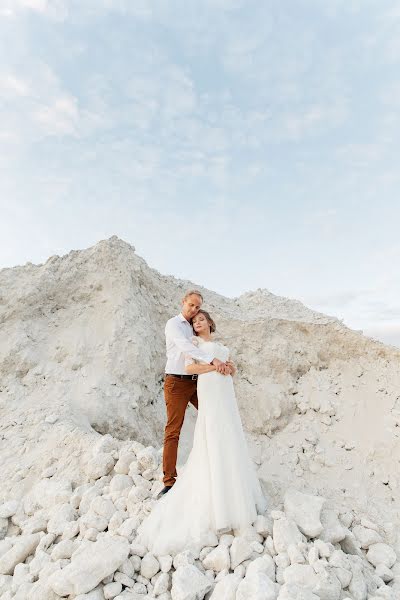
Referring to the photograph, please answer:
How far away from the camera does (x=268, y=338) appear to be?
9.53m

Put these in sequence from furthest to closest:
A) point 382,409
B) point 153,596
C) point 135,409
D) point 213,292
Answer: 1. point 213,292
2. point 382,409
3. point 135,409
4. point 153,596

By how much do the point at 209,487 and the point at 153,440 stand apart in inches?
137

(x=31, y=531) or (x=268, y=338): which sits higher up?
(x=268, y=338)

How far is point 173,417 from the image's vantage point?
4.95 metres

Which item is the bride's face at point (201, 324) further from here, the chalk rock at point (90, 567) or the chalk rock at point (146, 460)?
the chalk rock at point (90, 567)

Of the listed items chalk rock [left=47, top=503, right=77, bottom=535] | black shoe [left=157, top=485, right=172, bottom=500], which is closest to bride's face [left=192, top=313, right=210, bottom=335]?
black shoe [left=157, top=485, right=172, bottom=500]

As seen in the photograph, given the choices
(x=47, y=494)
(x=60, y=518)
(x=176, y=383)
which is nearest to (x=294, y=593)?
(x=176, y=383)

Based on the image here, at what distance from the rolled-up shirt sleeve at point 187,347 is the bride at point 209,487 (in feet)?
0.25

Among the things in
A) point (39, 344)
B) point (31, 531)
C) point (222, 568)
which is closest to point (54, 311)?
point (39, 344)

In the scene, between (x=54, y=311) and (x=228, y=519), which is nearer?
(x=228, y=519)

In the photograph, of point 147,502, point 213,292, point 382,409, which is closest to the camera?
point 147,502

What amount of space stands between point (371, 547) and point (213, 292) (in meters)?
7.78

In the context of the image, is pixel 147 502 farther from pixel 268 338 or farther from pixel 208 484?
pixel 268 338

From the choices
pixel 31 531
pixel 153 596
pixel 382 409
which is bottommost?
pixel 153 596
